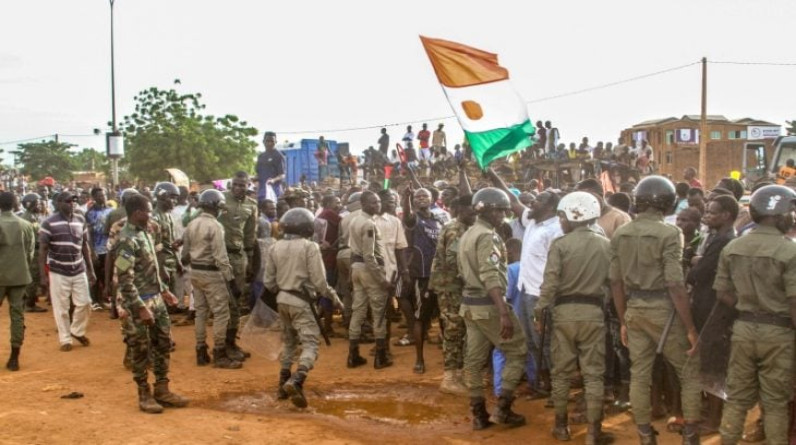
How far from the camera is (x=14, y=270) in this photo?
9.26 m

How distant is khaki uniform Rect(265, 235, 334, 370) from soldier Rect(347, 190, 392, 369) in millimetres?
1370

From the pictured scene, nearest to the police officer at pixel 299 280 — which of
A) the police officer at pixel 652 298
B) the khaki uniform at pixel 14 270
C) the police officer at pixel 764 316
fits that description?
the police officer at pixel 652 298

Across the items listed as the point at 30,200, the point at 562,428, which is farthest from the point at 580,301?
the point at 30,200

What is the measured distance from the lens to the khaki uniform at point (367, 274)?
8867 mm

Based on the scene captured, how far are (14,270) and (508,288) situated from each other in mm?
6121

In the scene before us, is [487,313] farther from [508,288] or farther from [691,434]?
[691,434]

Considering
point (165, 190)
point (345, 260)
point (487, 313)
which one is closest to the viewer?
point (487, 313)

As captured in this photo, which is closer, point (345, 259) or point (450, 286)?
point (450, 286)

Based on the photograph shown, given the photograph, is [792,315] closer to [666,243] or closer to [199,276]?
[666,243]

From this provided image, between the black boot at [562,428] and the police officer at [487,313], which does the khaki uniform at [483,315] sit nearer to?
the police officer at [487,313]

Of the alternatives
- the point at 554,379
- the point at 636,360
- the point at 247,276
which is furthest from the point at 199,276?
the point at 636,360

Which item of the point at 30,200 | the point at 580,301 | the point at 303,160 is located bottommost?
the point at 580,301

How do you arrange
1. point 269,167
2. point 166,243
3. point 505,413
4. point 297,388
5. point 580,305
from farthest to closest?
point 269,167 → point 166,243 → point 297,388 → point 505,413 → point 580,305

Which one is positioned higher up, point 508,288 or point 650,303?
point 650,303
